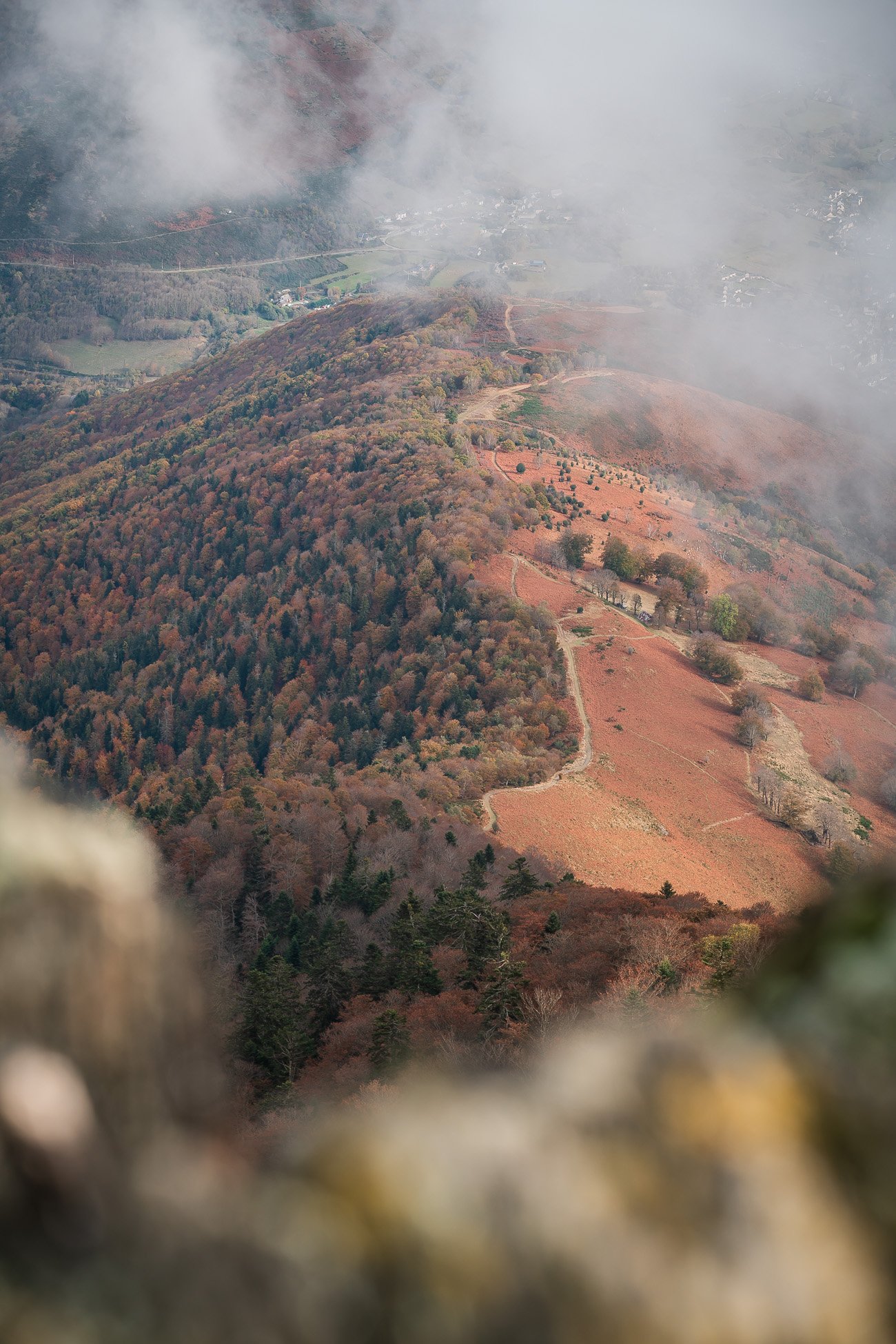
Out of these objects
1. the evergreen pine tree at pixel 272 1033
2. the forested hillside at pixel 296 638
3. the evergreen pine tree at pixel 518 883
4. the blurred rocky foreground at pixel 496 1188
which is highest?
the blurred rocky foreground at pixel 496 1188

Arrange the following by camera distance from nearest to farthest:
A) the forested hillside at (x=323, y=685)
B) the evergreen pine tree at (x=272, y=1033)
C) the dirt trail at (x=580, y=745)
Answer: the evergreen pine tree at (x=272, y=1033)
the forested hillside at (x=323, y=685)
the dirt trail at (x=580, y=745)

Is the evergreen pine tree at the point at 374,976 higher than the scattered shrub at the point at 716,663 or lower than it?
higher

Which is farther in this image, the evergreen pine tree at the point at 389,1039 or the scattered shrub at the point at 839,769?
the scattered shrub at the point at 839,769

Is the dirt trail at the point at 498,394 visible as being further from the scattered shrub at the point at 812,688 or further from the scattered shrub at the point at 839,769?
the scattered shrub at the point at 839,769

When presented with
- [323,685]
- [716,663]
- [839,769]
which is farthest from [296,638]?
[839,769]

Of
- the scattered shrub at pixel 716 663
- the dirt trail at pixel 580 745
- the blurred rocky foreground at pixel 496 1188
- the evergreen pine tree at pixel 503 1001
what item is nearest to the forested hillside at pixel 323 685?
the evergreen pine tree at pixel 503 1001

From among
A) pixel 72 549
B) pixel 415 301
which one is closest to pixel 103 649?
pixel 72 549
